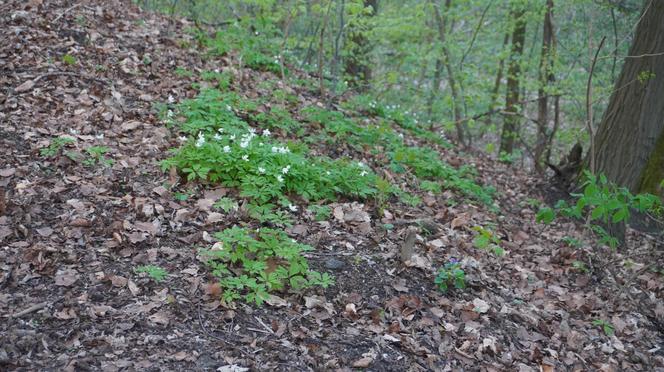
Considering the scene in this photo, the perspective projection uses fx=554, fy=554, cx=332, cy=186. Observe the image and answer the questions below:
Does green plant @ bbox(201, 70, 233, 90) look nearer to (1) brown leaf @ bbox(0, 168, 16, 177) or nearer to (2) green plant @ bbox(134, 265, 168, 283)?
(1) brown leaf @ bbox(0, 168, 16, 177)

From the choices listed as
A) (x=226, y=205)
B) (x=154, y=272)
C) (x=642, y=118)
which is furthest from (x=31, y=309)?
(x=642, y=118)

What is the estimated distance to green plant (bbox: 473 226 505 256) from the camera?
522 centimetres

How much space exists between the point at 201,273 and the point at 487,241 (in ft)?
9.12

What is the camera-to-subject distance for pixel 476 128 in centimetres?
1548

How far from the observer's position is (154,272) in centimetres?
381

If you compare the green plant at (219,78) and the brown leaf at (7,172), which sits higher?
the green plant at (219,78)

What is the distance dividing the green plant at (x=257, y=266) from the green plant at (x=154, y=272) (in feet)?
1.08

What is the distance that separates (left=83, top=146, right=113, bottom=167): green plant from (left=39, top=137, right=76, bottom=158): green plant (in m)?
0.20

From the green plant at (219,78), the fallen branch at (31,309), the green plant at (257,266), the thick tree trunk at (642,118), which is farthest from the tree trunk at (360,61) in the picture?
the fallen branch at (31,309)

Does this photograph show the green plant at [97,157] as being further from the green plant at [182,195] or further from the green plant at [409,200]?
the green plant at [409,200]

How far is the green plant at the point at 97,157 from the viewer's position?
16.2 ft

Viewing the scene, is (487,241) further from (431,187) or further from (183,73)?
(183,73)

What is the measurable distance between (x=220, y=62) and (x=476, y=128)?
9.27 m

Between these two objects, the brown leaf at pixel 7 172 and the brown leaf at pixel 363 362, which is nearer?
the brown leaf at pixel 363 362
